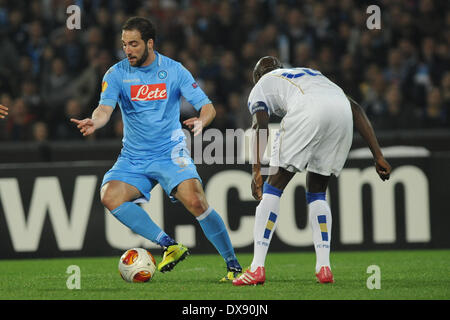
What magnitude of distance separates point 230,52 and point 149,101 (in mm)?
5943

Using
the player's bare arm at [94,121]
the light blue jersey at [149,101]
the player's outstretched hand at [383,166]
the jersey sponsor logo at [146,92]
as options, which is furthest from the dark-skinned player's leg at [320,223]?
the player's bare arm at [94,121]

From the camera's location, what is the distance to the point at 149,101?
6820mm

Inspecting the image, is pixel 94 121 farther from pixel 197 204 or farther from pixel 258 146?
pixel 258 146

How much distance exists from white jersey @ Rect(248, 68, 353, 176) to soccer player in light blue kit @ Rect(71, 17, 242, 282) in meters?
0.66

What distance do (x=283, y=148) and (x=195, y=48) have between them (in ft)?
22.8

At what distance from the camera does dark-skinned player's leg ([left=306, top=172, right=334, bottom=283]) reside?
246 inches

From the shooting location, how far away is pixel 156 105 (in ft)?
22.4

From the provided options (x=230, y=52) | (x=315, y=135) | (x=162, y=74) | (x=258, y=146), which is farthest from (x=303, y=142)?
(x=230, y=52)

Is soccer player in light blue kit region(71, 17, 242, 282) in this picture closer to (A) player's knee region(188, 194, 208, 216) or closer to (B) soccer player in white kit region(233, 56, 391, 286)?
(A) player's knee region(188, 194, 208, 216)

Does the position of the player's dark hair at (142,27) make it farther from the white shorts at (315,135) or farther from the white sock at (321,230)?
the white sock at (321,230)

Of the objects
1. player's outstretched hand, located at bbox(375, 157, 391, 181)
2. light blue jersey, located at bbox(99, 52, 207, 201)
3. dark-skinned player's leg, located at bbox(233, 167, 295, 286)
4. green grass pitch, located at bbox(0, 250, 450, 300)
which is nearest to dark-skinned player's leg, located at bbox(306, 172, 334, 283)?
green grass pitch, located at bbox(0, 250, 450, 300)

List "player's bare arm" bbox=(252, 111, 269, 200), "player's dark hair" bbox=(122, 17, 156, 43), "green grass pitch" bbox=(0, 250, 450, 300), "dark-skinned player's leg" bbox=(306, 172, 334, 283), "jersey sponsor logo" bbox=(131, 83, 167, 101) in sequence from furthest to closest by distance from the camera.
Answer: "jersey sponsor logo" bbox=(131, 83, 167, 101)
"player's dark hair" bbox=(122, 17, 156, 43)
"dark-skinned player's leg" bbox=(306, 172, 334, 283)
"player's bare arm" bbox=(252, 111, 269, 200)
"green grass pitch" bbox=(0, 250, 450, 300)

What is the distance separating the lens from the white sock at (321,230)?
20.5 feet
